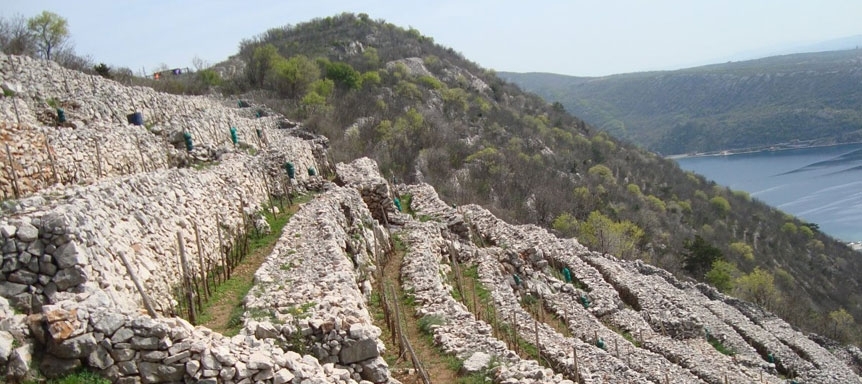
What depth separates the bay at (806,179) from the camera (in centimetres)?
8800

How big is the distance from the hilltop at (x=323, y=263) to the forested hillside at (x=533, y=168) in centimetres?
42

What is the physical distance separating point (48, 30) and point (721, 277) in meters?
47.5

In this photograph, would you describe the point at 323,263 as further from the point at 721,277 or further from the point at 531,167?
the point at 531,167

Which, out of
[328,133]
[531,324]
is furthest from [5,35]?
[531,324]

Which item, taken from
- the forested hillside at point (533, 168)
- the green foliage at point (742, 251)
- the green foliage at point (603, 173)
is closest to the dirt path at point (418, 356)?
the forested hillside at point (533, 168)

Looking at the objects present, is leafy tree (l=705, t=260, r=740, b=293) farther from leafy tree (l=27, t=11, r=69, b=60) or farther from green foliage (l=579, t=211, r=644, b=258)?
leafy tree (l=27, t=11, r=69, b=60)

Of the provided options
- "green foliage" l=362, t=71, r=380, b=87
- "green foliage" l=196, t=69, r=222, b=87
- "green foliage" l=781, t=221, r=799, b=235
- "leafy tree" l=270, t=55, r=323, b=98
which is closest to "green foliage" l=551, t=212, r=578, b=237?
"leafy tree" l=270, t=55, r=323, b=98

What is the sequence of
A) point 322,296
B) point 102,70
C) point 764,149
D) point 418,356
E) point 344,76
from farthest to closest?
point 764,149 → point 344,76 → point 102,70 → point 418,356 → point 322,296

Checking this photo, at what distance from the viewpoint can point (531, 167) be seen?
56.2 m

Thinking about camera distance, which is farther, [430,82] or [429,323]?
[430,82]

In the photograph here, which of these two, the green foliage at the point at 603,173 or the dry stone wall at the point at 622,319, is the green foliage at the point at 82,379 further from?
the green foliage at the point at 603,173

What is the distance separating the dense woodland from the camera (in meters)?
42.5

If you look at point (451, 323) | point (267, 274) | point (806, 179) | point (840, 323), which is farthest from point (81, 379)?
point (806, 179)

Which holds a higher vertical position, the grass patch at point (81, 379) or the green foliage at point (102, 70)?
the green foliage at point (102, 70)
